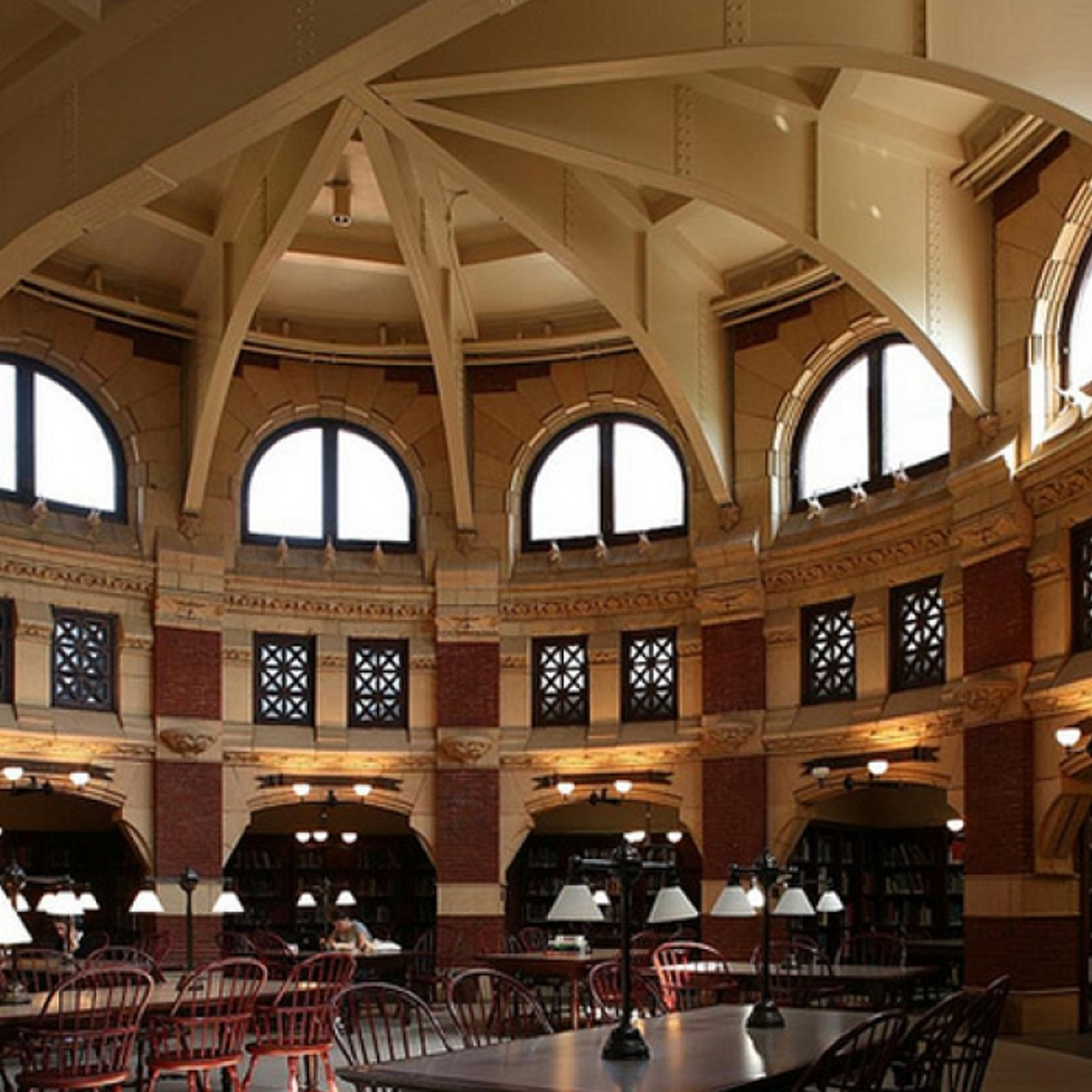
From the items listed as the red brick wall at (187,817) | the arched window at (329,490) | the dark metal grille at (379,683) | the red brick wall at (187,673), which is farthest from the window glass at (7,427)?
the dark metal grille at (379,683)

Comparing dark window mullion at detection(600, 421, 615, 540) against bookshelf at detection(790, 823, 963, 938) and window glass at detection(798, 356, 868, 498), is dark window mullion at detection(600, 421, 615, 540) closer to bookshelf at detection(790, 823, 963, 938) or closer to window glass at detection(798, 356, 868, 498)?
window glass at detection(798, 356, 868, 498)

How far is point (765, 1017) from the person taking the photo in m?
8.67

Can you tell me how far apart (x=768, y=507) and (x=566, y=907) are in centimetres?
1193

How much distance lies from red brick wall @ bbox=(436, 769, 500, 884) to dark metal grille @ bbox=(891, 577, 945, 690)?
5.66m

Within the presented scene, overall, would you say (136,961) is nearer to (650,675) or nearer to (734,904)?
(734,904)

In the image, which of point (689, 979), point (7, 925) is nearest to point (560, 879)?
point (689, 979)

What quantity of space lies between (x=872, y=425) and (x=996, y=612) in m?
3.65

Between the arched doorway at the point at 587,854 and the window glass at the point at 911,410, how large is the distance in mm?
5695

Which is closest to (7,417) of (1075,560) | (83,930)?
(83,930)

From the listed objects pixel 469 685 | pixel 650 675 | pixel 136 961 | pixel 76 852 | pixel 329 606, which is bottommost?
pixel 136 961

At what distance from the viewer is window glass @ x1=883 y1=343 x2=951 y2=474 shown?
1727 centimetres

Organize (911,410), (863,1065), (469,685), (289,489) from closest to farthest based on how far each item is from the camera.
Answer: (863,1065) → (911,410) → (469,685) → (289,489)

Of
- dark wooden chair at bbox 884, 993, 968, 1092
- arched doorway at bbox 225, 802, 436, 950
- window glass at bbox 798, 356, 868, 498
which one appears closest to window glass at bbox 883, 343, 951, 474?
window glass at bbox 798, 356, 868, 498

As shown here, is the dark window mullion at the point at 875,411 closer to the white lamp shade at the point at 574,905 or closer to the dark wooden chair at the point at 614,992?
the dark wooden chair at the point at 614,992
